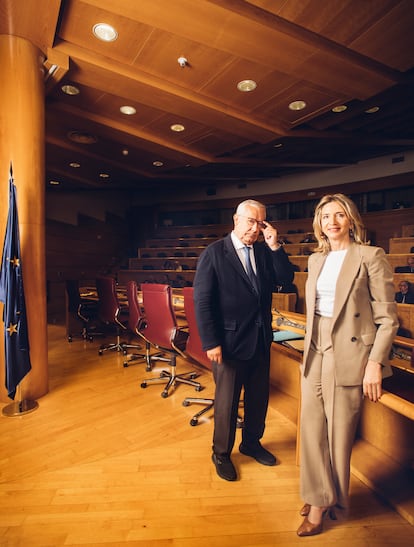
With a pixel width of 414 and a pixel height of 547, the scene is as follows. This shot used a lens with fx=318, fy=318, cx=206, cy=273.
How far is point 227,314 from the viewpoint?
1.76 meters

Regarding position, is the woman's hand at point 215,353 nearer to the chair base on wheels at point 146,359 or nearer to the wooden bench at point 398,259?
the chair base on wheels at point 146,359

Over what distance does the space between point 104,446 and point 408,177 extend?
870 cm

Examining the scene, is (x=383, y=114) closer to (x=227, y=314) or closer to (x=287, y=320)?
(x=287, y=320)

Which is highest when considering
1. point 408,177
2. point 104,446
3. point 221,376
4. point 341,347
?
point 408,177

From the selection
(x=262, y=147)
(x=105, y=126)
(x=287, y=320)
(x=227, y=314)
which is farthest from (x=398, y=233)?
(x=227, y=314)

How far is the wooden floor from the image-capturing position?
1.42 meters

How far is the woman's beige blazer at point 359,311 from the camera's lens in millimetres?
1228

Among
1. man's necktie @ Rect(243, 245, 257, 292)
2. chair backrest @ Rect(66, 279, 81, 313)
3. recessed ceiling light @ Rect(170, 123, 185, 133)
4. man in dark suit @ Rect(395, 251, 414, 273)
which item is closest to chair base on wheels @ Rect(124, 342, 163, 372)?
chair backrest @ Rect(66, 279, 81, 313)

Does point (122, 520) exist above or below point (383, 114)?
below

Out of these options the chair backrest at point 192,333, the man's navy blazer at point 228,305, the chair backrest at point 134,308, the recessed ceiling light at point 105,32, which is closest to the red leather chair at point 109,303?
the chair backrest at point 134,308

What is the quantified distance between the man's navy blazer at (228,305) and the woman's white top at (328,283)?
1.44 feet

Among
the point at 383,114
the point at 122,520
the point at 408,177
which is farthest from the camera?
the point at 408,177

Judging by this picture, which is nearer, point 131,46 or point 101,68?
point 131,46

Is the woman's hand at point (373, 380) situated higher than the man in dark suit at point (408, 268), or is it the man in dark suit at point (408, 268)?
the man in dark suit at point (408, 268)
